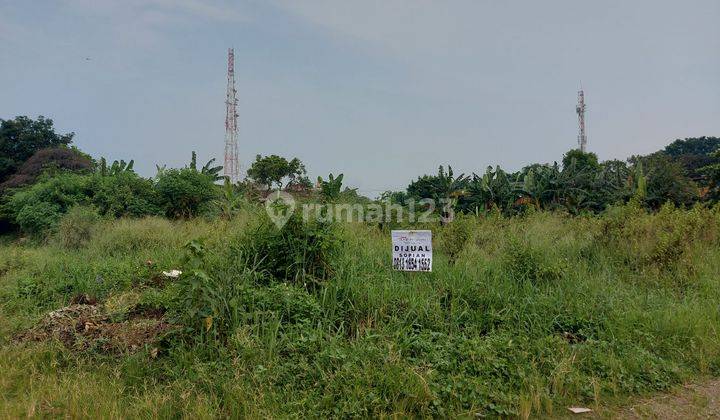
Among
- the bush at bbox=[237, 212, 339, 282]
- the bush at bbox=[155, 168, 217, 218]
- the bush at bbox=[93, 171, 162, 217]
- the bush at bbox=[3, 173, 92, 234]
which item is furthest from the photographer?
the bush at bbox=[155, 168, 217, 218]

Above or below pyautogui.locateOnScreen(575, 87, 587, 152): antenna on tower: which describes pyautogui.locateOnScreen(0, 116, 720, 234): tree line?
below

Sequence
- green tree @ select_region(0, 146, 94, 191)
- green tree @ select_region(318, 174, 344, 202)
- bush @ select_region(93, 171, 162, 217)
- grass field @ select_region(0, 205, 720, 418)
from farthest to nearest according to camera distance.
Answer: green tree @ select_region(0, 146, 94, 191), bush @ select_region(93, 171, 162, 217), green tree @ select_region(318, 174, 344, 202), grass field @ select_region(0, 205, 720, 418)

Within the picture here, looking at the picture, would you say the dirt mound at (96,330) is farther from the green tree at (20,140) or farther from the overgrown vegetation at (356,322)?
the green tree at (20,140)

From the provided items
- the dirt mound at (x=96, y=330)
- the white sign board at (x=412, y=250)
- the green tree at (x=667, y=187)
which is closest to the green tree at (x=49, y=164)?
the dirt mound at (x=96, y=330)

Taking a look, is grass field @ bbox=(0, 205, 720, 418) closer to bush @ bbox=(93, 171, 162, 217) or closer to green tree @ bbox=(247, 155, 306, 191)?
bush @ bbox=(93, 171, 162, 217)

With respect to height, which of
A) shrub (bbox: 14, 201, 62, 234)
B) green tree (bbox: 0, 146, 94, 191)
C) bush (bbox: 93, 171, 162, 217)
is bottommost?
shrub (bbox: 14, 201, 62, 234)

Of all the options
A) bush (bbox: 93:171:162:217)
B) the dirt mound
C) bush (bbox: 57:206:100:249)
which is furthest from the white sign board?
bush (bbox: 93:171:162:217)

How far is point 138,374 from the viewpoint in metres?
3.23

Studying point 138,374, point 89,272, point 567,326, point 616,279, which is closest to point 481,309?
point 567,326

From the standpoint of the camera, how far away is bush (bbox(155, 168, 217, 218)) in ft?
35.5

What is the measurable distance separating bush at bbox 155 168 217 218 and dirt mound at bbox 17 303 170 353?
22.0 feet

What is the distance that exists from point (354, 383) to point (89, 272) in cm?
433

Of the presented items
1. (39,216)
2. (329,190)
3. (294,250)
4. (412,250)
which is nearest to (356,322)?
(294,250)

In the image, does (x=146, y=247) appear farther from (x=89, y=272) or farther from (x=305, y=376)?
(x=305, y=376)
